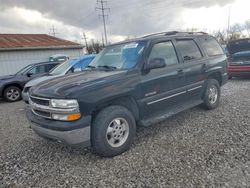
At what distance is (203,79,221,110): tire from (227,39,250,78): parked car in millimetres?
4565

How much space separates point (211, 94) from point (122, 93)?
2989mm

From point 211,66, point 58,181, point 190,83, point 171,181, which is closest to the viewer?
point 171,181

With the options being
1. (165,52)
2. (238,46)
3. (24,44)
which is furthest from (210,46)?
(24,44)

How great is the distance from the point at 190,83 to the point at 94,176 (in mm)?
2851

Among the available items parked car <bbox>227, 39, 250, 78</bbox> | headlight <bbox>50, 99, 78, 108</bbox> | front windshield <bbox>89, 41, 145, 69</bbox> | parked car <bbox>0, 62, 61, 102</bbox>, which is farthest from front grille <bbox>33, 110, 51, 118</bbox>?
parked car <bbox>227, 39, 250, 78</bbox>

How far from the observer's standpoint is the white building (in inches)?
588

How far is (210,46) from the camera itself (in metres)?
5.40

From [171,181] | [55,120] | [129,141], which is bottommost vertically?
[171,181]

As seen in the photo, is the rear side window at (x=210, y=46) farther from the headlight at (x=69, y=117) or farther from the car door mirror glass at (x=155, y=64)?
the headlight at (x=69, y=117)

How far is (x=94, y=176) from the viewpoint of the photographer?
288 cm

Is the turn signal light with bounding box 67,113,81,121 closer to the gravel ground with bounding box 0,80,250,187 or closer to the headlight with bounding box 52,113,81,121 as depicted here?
the headlight with bounding box 52,113,81,121

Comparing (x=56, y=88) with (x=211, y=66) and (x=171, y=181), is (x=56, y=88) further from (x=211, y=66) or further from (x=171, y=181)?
(x=211, y=66)

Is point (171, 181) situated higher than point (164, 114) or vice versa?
point (164, 114)

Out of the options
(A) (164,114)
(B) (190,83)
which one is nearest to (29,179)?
(A) (164,114)
